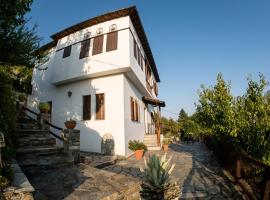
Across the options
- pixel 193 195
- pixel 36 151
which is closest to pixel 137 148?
pixel 36 151

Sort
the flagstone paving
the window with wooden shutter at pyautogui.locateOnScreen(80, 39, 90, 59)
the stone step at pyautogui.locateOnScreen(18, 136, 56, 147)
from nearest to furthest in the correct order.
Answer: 1. the flagstone paving
2. the stone step at pyautogui.locateOnScreen(18, 136, 56, 147)
3. the window with wooden shutter at pyautogui.locateOnScreen(80, 39, 90, 59)

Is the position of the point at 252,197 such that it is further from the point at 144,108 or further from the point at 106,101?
the point at 144,108

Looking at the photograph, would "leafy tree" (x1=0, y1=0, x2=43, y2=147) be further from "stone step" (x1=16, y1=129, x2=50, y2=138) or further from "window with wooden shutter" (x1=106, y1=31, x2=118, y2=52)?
"window with wooden shutter" (x1=106, y1=31, x2=118, y2=52)

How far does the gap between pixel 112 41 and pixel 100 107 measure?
386 centimetres

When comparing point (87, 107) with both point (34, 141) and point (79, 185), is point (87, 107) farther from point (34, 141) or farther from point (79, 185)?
point (79, 185)

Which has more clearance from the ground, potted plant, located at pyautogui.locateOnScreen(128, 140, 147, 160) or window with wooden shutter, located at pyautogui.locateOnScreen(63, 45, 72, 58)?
window with wooden shutter, located at pyautogui.locateOnScreen(63, 45, 72, 58)

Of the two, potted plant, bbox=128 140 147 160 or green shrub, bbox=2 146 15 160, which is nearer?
green shrub, bbox=2 146 15 160

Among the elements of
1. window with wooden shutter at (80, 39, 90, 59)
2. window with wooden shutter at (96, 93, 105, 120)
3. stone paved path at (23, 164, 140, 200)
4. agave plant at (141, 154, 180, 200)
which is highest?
window with wooden shutter at (80, 39, 90, 59)

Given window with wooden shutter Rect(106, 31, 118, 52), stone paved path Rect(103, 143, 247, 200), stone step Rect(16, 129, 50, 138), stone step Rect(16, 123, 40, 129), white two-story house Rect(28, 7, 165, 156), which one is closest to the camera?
stone paved path Rect(103, 143, 247, 200)

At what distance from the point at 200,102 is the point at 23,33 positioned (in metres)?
8.07

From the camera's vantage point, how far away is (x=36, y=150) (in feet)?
22.6

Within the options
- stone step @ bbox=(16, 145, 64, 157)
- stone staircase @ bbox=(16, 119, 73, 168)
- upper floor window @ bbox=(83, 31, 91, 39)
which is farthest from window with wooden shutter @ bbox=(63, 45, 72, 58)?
stone step @ bbox=(16, 145, 64, 157)

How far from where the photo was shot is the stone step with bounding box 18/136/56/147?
764 centimetres

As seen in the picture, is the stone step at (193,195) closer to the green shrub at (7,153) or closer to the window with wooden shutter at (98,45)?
the green shrub at (7,153)
